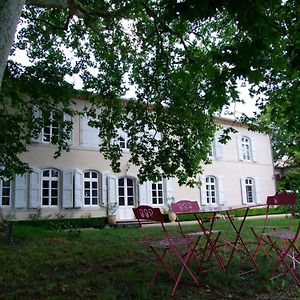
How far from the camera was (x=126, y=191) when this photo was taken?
1489 centimetres

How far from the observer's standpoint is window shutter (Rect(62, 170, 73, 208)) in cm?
1316

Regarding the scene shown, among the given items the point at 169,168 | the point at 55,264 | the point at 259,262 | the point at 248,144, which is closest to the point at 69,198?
the point at 169,168

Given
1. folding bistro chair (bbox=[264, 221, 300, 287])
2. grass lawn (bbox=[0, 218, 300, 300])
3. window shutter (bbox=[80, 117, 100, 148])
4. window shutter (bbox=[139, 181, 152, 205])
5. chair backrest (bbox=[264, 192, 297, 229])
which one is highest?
window shutter (bbox=[80, 117, 100, 148])

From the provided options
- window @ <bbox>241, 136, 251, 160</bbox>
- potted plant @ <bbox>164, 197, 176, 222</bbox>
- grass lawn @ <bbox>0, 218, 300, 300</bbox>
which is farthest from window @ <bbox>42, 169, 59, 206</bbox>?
window @ <bbox>241, 136, 251, 160</bbox>

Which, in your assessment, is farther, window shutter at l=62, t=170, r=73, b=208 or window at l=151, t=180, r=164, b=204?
window at l=151, t=180, r=164, b=204

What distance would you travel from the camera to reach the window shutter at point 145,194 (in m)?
14.9

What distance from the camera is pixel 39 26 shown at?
9023 mm

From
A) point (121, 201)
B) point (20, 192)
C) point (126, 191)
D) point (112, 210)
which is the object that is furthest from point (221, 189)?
point (20, 192)

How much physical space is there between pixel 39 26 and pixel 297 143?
721 cm

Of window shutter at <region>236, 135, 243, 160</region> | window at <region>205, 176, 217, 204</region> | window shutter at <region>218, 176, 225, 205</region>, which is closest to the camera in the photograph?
window at <region>205, 176, 217, 204</region>

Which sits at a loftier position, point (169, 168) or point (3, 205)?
point (169, 168)

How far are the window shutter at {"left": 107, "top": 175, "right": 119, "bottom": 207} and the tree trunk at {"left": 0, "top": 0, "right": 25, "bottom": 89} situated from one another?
37.2ft

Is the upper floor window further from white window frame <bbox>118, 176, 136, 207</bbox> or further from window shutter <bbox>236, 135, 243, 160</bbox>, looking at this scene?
white window frame <bbox>118, 176, 136, 207</bbox>

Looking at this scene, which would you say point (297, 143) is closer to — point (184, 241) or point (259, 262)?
point (259, 262)
